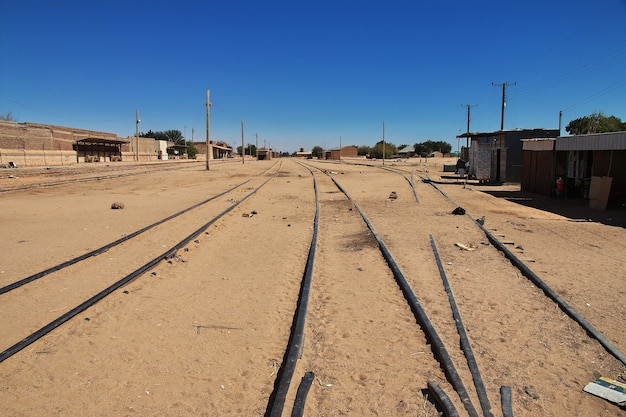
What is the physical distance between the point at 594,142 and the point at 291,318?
14826 millimetres

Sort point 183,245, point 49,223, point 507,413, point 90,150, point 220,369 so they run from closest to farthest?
point 507,413, point 220,369, point 183,245, point 49,223, point 90,150

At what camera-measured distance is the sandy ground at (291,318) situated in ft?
13.3

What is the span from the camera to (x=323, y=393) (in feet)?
13.3

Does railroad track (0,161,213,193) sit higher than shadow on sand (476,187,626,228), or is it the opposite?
railroad track (0,161,213,193)

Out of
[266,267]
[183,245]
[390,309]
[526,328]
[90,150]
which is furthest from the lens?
[90,150]

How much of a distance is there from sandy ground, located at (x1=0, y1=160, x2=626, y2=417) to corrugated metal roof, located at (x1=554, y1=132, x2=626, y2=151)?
3.95 m

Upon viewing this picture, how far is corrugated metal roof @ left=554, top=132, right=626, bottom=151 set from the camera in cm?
1437

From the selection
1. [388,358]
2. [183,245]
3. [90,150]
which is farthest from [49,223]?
[90,150]

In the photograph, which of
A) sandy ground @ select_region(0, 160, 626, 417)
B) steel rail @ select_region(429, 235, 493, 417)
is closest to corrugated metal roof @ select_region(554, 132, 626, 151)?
sandy ground @ select_region(0, 160, 626, 417)

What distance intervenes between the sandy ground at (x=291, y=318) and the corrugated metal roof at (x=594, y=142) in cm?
395

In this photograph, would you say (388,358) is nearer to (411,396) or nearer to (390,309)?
(411,396)

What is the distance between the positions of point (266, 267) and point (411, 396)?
4.65m

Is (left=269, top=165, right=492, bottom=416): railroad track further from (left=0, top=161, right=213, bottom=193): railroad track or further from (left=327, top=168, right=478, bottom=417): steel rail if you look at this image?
(left=0, top=161, right=213, bottom=193): railroad track

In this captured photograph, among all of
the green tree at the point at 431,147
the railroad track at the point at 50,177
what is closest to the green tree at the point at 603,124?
the railroad track at the point at 50,177
